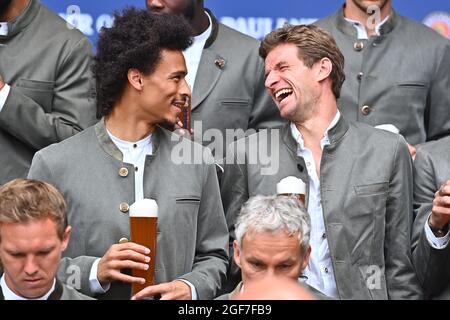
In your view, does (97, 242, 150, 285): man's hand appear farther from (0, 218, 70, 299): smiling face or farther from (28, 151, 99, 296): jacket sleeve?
(0, 218, 70, 299): smiling face

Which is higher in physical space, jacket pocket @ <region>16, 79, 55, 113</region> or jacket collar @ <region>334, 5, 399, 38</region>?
jacket collar @ <region>334, 5, 399, 38</region>

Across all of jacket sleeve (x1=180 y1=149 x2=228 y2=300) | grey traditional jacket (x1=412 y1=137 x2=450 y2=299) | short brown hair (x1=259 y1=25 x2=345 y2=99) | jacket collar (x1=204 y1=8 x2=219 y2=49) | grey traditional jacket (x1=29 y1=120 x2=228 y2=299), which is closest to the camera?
grey traditional jacket (x1=29 y1=120 x2=228 y2=299)

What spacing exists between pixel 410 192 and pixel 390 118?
1.80 feet

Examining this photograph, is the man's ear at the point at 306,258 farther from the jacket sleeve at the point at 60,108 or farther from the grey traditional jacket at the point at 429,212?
the jacket sleeve at the point at 60,108

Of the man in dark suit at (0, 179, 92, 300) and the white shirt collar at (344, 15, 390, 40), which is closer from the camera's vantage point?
the man in dark suit at (0, 179, 92, 300)

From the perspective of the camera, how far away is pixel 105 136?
4.29m

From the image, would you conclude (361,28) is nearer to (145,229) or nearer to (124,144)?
(124,144)

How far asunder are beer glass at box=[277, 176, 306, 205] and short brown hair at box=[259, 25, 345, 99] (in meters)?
0.61

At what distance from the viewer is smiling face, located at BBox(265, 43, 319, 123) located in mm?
4535

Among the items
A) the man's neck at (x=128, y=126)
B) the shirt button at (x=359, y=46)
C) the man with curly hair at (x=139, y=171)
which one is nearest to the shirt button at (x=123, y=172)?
the man with curly hair at (x=139, y=171)

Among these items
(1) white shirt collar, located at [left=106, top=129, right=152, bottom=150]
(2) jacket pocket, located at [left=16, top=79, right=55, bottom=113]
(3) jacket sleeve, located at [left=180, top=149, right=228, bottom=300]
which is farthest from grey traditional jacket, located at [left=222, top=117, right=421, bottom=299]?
(2) jacket pocket, located at [left=16, top=79, right=55, bottom=113]
